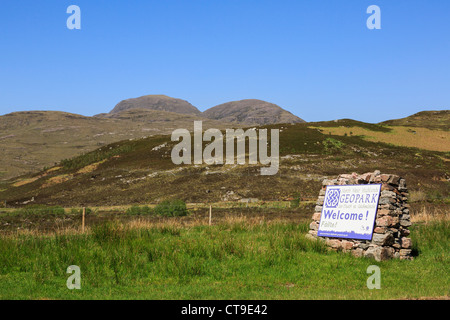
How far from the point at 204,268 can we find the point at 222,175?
40657 millimetres

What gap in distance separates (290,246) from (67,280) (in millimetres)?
7606

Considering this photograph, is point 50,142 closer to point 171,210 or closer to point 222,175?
point 222,175

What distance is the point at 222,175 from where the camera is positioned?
5378 centimetres

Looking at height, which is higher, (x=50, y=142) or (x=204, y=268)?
(x=50, y=142)

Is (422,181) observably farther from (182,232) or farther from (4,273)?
(4,273)

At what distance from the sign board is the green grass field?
87 cm

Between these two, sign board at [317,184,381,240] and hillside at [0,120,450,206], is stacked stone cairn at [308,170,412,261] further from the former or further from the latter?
hillside at [0,120,450,206]

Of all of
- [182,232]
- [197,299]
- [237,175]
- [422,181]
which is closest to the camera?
[197,299]

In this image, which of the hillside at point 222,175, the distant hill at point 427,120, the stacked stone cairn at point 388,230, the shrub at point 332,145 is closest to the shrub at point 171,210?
the hillside at point 222,175

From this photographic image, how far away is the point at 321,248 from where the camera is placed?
50.9 ft

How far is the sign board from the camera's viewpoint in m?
14.9

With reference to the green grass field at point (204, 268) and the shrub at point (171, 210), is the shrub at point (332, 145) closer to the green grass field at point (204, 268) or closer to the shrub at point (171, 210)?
the shrub at point (171, 210)

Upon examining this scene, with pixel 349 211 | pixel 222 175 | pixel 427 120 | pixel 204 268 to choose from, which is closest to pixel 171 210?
pixel 222 175
